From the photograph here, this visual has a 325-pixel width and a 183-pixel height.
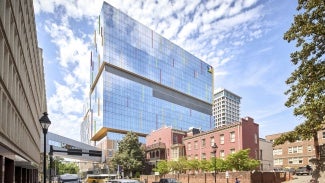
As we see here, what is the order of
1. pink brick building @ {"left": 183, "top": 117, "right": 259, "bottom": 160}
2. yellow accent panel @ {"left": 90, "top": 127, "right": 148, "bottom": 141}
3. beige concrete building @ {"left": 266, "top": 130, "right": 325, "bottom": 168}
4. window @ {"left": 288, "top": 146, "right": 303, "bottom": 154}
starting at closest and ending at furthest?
1. pink brick building @ {"left": 183, "top": 117, "right": 259, "bottom": 160}
2. beige concrete building @ {"left": 266, "top": 130, "right": 325, "bottom": 168}
3. window @ {"left": 288, "top": 146, "right": 303, "bottom": 154}
4. yellow accent panel @ {"left": 90, "top": 127, "right": 148, "bottom": 141}

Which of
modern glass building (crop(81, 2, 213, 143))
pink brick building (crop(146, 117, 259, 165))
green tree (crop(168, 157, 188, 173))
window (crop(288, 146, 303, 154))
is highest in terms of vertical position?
modern glass building (crop(81, 2, 213, 143))

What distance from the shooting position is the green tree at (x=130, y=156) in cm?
7962

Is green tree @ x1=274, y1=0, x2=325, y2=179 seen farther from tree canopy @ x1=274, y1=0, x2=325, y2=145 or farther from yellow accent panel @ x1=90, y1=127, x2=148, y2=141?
yellow accent panel @ x1=90, y1=127, x2=148, y2=141

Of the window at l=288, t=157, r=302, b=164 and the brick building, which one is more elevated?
the brick building

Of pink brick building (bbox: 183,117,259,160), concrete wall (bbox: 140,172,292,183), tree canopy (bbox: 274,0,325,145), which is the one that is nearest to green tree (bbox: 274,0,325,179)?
tree canopy (bbox: 274,0,325,145)

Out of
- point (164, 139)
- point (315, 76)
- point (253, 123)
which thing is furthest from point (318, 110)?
point (164, 139)

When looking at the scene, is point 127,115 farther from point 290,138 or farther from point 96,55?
point 290,138

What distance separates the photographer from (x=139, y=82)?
140750mm

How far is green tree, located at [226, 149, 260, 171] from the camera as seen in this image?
4469cm

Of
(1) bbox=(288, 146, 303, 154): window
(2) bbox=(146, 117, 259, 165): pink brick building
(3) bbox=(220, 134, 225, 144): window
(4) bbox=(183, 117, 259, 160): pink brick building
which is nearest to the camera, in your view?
(4) bbox=(183, 117, 259, 160): pink brick building

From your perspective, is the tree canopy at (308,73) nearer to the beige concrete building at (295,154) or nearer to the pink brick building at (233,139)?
the pink brick building at (233,139)

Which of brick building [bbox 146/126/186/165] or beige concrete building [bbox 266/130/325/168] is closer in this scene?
brick building [bbox 146/126/186/165]

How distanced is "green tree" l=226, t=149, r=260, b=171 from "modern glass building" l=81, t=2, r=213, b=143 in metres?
79.9

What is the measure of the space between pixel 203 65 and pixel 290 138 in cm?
16663
